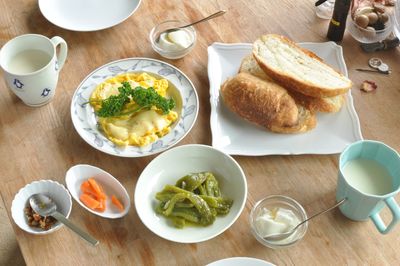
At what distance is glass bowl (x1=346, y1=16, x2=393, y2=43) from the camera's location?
1657 mm

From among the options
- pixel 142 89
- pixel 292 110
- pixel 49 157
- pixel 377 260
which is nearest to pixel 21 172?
pixel 49 157

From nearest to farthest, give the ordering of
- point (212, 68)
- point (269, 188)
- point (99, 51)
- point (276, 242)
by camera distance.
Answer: point (276, 242), point (269, 188), point (212, 68), point (99, 51)

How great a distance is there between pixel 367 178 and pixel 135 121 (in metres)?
0.65

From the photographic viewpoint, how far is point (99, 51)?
1682mm

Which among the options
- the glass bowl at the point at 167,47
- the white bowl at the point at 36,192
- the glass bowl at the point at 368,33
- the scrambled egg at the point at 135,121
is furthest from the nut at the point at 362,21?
the white bowl at the point at 36,192

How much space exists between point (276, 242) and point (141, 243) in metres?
0.33

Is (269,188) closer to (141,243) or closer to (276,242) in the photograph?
(276,242)

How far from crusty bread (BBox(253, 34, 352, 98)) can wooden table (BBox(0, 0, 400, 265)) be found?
0.11 meters

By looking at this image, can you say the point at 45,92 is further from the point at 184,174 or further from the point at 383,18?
the point at 383,18

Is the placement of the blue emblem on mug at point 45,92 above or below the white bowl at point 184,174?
above

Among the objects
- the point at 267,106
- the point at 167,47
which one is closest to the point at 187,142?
the point at 267,106

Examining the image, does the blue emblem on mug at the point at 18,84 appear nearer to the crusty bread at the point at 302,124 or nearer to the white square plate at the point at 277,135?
the white square plate at the point at 277,135

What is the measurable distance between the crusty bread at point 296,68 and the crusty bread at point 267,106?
5cm

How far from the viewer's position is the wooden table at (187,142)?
1.22 meters
